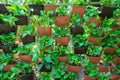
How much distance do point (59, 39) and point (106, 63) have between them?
0.53 meters

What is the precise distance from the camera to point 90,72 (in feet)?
7.76

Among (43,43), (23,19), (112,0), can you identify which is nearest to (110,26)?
(112,0)

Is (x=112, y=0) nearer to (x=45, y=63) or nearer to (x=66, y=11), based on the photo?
(x=66, y=11)

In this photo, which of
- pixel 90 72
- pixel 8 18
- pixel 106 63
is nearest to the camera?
pixel 8 18

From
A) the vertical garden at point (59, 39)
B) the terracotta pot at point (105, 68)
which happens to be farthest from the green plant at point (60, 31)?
the terracotta pot at point (105, 68)

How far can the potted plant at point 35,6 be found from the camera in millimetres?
2258

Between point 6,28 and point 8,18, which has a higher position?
point 8,18

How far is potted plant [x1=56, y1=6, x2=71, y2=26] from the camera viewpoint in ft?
7.40

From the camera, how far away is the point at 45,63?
2367 mm

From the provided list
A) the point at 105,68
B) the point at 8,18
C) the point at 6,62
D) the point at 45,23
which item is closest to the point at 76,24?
the point at 45,23

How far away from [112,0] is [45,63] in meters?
0.84

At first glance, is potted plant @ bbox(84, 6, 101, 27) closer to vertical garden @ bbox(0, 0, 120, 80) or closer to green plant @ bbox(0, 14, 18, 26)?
vertical garden @ bbox(0, 0, 120, 80)

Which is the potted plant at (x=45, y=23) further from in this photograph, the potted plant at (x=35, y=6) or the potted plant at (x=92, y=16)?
the potted plant at (x=92, y=16)

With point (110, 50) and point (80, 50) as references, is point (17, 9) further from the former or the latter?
point (110, 50)
